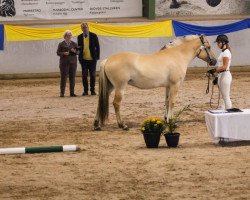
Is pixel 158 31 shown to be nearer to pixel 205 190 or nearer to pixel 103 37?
pixel 103 37

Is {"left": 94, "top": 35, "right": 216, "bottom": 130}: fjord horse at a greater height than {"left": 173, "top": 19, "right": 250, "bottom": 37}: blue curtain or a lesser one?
greater

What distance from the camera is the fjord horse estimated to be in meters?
17.8

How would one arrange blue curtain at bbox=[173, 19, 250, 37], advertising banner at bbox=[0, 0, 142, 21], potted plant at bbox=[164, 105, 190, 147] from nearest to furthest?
potted plant at bbox=[164, 105, 190, 147]
blue curtain at bbox=[173, 19, 250, 37]
advertising banner at bbox=[0, 0, 142, 21]

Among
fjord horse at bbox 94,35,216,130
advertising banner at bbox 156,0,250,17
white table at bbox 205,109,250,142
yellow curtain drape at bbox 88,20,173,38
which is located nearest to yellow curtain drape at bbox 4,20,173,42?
yellow curtain drape at bbox 88,20,173,38

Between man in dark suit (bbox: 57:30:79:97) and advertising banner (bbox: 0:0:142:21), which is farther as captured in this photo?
advertising banner (bbox: 0:0:142:21)

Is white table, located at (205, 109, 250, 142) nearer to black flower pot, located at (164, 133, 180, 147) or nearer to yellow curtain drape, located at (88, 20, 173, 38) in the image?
black flower pot, located at (164, 133, 180, 147)

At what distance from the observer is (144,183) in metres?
12.9

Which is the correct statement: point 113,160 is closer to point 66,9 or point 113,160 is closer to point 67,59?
point 67,59

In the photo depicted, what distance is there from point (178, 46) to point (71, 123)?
2.84m

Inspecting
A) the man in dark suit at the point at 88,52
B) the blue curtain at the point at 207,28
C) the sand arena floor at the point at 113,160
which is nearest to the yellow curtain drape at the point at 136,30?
the blue curtain at the point at 207,28

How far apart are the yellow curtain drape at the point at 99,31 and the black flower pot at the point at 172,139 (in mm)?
12886

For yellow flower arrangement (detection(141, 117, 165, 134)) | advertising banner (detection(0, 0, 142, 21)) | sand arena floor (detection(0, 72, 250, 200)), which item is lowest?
sand arena floor (detection(0, 72, 250, 200))

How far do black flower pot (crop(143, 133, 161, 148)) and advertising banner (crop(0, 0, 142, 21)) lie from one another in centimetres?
1512

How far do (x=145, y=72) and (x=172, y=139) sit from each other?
2.76 meters
